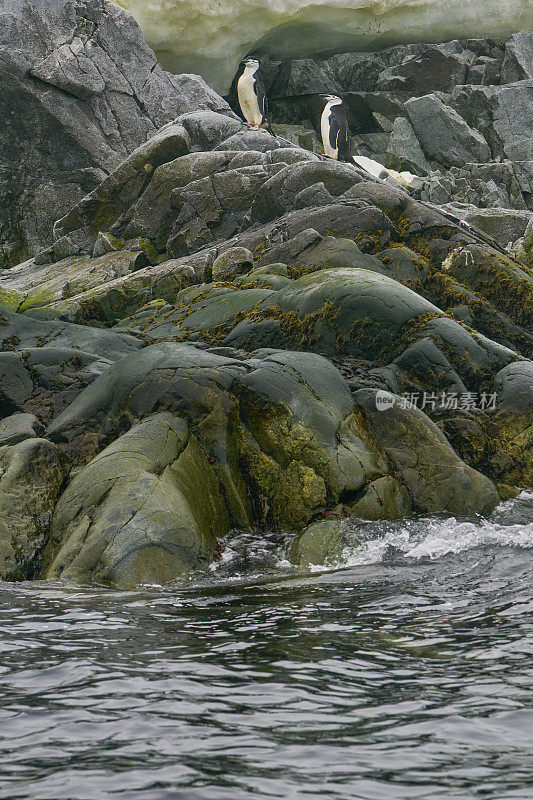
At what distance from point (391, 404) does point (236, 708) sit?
553cm

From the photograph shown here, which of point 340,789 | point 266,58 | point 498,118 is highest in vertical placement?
point 266,58

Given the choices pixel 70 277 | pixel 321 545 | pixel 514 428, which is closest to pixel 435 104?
pixel 70 277

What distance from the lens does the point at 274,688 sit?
12.7ft

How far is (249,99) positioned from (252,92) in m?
0.33

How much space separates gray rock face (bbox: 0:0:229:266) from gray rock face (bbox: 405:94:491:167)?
9.01 meters

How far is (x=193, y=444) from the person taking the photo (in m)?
7.96

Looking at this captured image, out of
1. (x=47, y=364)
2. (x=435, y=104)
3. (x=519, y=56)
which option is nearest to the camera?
(x=47, y=364)

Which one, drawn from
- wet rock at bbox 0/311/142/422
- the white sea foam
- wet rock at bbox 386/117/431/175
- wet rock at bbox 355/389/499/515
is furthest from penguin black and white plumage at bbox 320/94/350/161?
the white sea foam

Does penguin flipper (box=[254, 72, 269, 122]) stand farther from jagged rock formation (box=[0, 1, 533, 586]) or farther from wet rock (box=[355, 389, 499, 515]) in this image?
wet rock (box=[355, 389, 499, 515])

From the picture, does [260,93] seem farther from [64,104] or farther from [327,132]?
[64,104]

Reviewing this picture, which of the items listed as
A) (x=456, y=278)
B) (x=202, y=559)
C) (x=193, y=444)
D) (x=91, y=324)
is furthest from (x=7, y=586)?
(x=456, y=278)

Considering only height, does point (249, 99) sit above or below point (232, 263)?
above

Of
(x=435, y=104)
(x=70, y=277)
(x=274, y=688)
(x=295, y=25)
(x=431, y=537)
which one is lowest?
(x=431, y=537)

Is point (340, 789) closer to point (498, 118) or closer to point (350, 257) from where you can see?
point (350, 257)
